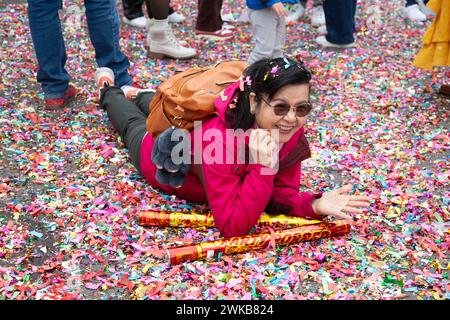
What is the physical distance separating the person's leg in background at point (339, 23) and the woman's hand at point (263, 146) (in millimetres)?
2932

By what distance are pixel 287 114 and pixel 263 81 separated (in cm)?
18

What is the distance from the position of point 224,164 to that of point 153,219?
492 mm

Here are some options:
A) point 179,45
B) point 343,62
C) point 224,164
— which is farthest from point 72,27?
point 224,164

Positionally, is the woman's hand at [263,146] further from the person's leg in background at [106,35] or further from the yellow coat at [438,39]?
the yellow coat at [438,39]

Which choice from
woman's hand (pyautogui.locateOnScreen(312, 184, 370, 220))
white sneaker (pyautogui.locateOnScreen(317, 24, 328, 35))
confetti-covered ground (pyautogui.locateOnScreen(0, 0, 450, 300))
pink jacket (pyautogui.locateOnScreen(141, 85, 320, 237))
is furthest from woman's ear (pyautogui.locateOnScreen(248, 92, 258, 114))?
white sneaker (pyautogui.locateOnScreen(317, 24, 328, 35))

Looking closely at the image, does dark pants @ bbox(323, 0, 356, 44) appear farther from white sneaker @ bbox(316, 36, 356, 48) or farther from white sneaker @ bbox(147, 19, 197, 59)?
white sneaker @ bbox(147, 19, 197, 59)

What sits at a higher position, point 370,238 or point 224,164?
point 224,164

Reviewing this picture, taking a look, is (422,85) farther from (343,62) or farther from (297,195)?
(297,195)

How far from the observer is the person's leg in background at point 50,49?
12.0ft

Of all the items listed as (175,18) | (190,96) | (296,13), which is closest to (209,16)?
(175,18)

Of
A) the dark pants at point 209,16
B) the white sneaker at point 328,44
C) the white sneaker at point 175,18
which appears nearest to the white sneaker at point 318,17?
the white sneaker at point 328,44

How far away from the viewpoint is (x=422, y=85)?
4586 mm

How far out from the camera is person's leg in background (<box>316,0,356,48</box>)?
5.06 meters
